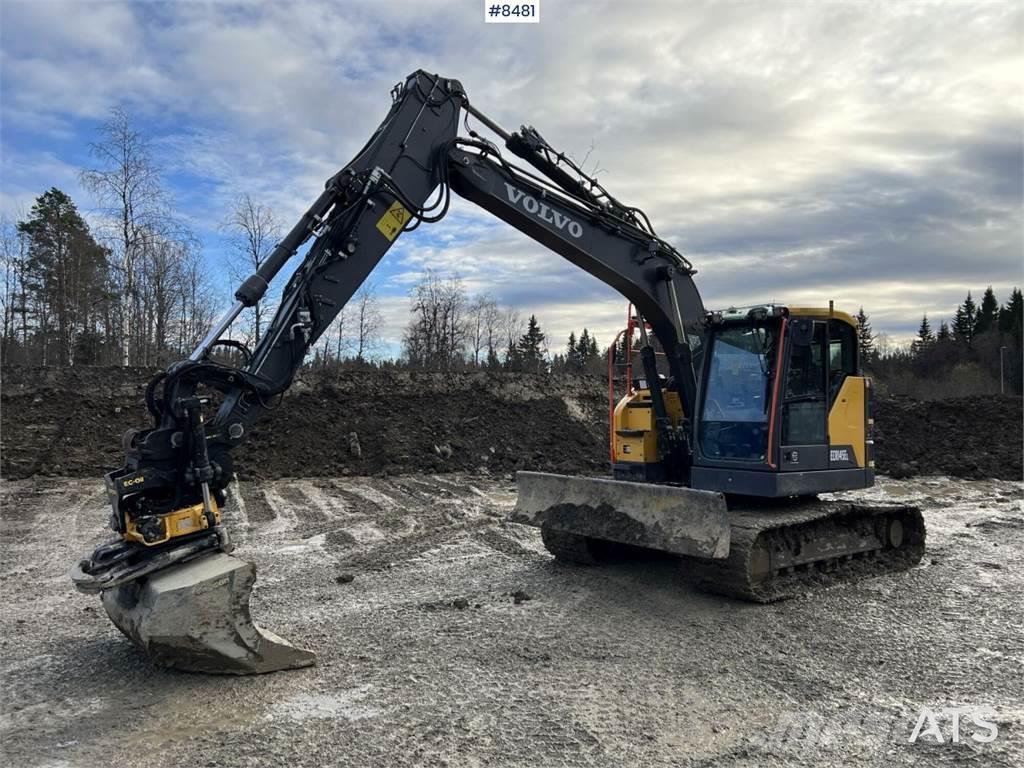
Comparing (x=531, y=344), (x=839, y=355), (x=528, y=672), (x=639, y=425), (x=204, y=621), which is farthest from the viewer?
(x=531, y=344)

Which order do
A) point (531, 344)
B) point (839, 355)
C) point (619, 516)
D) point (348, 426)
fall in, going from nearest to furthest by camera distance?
point (619, 516) < point (839, 355) < point (348, 426) < point (531, 344)

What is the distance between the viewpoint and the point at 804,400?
21.8ft

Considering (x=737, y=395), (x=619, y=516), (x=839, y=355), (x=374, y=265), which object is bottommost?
(x=619, y=516)

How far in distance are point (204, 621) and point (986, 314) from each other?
70.5 m

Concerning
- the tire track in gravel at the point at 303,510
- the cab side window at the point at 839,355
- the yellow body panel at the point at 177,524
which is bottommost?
the tire track in gravel at the point at 303,510

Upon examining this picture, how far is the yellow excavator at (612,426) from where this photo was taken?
15.2 feet

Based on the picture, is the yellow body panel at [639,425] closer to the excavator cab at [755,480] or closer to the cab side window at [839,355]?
the excavator cab at [755,480]

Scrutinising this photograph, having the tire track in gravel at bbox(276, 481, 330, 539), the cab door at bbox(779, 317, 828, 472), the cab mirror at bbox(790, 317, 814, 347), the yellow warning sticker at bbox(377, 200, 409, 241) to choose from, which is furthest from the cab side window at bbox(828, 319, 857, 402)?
the tire track in gravel at bbox(276, 481, 330, 539)

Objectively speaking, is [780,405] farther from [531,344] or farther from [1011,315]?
[1011,315]

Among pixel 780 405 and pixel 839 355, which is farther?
pixel 839 355

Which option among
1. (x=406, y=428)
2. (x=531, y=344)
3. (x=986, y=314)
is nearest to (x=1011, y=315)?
(x=986, y=314)

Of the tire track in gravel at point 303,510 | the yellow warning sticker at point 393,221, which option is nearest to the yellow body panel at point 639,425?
the yellow warning sticker at point 393,221

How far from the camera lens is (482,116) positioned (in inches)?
258

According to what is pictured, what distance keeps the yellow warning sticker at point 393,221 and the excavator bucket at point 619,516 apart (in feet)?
8.82
